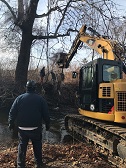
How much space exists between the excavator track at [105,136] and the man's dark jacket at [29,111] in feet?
7.32

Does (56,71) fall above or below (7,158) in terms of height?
above

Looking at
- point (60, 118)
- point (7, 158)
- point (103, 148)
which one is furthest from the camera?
point (60, 118)

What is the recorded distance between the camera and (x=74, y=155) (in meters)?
7.91

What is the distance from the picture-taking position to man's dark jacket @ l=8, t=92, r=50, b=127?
271 inches

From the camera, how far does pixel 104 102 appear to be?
9.37 m

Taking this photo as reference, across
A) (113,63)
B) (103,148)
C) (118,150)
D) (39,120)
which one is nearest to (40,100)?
(39,120)

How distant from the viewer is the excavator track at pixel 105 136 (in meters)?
8.07

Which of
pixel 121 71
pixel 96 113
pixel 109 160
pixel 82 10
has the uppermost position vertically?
pixel 82 10

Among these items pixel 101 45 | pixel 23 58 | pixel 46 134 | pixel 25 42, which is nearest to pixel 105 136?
pixel 101 45

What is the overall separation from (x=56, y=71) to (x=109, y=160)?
55.5ft

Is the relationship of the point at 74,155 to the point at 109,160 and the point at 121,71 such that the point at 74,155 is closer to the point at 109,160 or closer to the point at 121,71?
the point at 109,160

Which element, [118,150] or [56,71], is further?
[56,71]

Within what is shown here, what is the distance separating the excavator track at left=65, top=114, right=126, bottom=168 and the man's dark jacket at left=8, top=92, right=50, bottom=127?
223 cm

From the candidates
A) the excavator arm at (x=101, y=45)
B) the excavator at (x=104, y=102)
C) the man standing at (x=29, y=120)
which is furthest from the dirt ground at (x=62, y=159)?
the excavator arm at (x=101, y=45)
